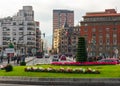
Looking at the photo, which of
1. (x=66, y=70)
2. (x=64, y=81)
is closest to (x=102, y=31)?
(x=66, y=70)

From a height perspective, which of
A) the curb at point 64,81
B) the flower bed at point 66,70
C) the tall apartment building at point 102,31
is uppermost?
the tall apartment building at point 102,31

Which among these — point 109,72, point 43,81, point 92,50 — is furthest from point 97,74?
point 92,50

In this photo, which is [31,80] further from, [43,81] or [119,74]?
[119,74]

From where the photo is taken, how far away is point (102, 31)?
174000mm

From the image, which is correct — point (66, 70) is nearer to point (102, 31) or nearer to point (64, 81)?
point (64, 81)

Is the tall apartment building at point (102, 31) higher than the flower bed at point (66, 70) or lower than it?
higher

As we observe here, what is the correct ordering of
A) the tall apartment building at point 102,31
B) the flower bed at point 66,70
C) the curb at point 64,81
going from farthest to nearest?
the tall apartment building at point 102,31 → the flower bed at point 66,70 → the curb at point 64,81

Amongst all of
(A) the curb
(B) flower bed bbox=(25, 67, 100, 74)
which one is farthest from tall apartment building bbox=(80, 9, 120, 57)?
(A) the curb

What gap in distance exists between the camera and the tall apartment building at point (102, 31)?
561ft

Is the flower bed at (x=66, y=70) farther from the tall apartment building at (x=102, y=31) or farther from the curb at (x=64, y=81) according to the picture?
the tall apartment building at (x=102, y=31)

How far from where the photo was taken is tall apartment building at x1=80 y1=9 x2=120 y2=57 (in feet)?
561

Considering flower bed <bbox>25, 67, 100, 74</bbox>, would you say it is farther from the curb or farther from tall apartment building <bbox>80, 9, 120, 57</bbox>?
tall apartment building <bbox>80, 9, 120, 57</bbox>

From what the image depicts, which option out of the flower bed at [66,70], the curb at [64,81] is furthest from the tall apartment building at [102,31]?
the curb at [64,81]

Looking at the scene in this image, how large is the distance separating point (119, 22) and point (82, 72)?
13865 cm
